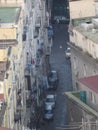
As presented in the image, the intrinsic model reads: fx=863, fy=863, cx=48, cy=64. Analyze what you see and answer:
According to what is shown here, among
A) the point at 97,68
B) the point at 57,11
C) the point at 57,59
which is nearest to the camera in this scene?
the point at 97,68

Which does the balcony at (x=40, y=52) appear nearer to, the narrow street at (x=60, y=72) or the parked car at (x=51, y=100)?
the narrow street at (x=60, y=72)

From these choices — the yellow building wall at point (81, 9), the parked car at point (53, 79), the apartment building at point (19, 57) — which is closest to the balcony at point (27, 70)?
the apartment building at point (19, 57)

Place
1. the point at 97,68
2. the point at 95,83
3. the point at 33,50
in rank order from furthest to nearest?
1. the point at 33,50
2. the point at 97,68
3. the point at 95,83

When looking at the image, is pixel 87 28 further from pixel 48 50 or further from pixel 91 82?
pixel 48 50

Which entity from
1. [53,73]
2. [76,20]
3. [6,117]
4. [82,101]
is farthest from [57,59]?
[6,117]

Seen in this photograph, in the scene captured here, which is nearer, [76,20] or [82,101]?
[82,101]

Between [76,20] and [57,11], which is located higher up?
[76,20]

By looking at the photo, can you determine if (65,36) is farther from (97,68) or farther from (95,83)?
(95,83)
